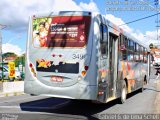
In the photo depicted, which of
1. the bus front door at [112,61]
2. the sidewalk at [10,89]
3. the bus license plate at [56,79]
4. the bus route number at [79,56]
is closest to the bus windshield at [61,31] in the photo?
the bus route number at [79,56]

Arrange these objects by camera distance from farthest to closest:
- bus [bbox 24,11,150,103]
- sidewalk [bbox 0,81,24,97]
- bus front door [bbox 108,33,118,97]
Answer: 1. sidewalk [bbox 0,81,24,97]
2. bus front door [bbox 108,33,118,97]
3. bus [bbox 24,11,150,103]

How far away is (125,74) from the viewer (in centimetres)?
1616

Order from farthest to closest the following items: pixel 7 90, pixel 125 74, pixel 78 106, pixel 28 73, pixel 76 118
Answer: pixel 7 90
pixel 125 74
pixel 78 106
pixel 28 73
pixel 76 118

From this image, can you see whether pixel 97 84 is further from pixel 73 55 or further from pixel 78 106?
pixel 78 106

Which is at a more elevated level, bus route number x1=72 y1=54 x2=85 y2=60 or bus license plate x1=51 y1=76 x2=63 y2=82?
bus route number x1=72 y1=54 x2=85 y2=60

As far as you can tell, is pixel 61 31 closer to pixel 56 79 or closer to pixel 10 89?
pixel 56 79

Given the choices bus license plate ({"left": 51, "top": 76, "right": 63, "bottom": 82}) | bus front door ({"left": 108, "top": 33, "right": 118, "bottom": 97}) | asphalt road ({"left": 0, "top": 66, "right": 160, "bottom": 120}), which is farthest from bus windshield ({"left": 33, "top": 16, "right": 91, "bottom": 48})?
asphalt road ({"left": 0, "top": 66, "right": 160, "bottom": 120})

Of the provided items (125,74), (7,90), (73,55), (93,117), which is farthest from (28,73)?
(7,90)

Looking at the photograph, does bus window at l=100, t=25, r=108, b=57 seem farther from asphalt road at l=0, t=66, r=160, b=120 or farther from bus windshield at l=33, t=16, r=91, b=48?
asphalt road at l=0, t=66, r=160, b=120

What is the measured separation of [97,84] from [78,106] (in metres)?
3.21

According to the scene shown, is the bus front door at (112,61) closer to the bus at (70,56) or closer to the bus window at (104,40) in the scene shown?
the bus at (70,56)

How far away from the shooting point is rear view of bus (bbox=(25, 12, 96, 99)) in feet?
38.3

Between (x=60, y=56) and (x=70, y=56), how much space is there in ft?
1.16

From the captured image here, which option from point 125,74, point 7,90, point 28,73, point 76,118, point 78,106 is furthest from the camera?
point 7,90
